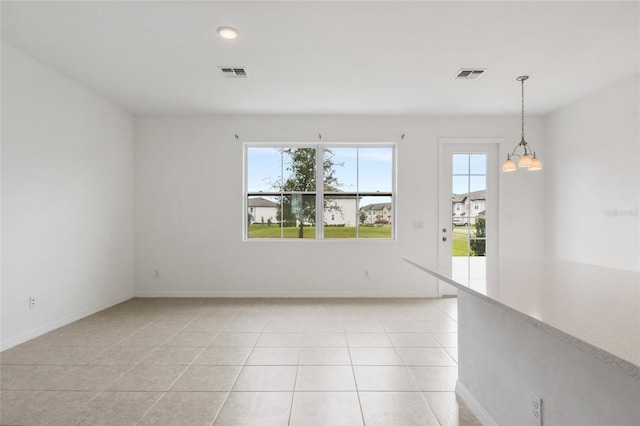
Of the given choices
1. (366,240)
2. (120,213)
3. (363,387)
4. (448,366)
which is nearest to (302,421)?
(363,387)

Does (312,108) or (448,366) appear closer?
Result: (448,366)

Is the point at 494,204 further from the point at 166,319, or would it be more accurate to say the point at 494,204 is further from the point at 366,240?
the point at 166,319

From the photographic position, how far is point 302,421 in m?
2.02

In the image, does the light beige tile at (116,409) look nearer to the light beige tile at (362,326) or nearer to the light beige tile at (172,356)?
the light beige tile at (172,356)

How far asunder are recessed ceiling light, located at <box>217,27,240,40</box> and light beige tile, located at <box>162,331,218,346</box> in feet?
9.07

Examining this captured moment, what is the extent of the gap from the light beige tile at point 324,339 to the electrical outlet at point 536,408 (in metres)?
1.86

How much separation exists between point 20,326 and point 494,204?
19.3 ft

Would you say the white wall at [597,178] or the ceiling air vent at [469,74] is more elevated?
the ceiling air vent at [469,74]

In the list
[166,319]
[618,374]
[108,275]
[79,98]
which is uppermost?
[79,98]

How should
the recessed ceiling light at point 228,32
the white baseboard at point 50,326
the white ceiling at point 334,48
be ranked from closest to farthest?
the white ceiling at point 334,48 < the recessed ceiling light at point 228,32 < the white baseboard at point 50,326

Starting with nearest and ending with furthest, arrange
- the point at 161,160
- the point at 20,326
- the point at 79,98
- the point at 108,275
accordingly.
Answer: the point at 20,326 < the point at 79,98 < the point at 108,275 < the point at 161,160

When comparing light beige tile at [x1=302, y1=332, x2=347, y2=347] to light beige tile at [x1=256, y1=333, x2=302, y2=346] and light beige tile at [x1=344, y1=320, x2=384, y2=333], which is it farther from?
light beige tile at [x1=344, y1=320, x2=384, y2=333]

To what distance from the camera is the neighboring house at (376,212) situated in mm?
5219

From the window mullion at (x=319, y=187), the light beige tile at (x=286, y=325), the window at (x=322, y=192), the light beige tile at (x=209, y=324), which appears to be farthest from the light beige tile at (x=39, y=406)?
the window mullion at (x=319, y=187)
